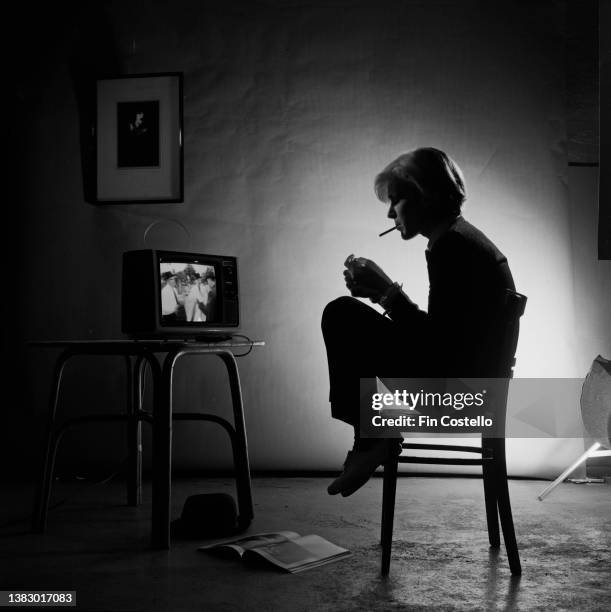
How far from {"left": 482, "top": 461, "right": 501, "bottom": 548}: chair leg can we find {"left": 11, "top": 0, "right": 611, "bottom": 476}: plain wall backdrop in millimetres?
1146

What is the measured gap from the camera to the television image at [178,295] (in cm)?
229

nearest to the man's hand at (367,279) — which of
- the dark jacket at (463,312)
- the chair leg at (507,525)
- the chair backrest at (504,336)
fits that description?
the dark jacket at (463,312)

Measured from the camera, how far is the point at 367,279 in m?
2.01

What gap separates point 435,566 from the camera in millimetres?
1896

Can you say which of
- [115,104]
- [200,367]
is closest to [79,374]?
[200,367]

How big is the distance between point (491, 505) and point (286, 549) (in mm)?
596

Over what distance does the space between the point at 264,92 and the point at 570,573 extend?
238cm

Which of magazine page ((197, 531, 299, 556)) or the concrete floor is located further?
magazine page ((197, 531, 299, 556))

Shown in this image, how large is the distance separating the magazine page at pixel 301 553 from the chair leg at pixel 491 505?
42 cm

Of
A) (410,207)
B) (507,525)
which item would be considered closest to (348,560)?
(507,525)

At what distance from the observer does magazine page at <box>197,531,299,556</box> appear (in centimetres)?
195

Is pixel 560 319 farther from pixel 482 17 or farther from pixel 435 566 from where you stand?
pixel 435 566

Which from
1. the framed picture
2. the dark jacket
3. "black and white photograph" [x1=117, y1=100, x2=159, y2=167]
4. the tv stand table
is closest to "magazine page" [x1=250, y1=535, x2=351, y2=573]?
the tv stand table

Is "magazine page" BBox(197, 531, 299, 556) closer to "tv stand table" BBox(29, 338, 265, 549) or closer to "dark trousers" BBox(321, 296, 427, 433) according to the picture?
"tv stand table" BBox(29, 338, 265, 549)
